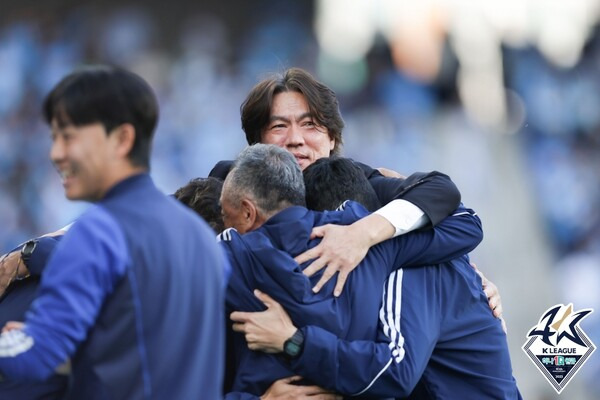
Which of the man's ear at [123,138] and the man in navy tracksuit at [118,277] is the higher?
the man's ear at [123,138]

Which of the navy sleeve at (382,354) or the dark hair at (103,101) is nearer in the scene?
the dark hair at (103,101)

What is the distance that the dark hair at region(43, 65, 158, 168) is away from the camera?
2.41 meters

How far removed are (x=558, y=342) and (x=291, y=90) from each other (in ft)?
5.15

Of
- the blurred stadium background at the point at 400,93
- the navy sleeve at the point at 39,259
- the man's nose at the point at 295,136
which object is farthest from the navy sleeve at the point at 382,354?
the blurred stadium background at the point at 400,93

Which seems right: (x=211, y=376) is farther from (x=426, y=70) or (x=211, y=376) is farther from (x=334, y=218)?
(x=426, y=70)

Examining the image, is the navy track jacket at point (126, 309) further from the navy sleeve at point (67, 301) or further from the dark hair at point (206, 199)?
the dark hair at point (206, 199)

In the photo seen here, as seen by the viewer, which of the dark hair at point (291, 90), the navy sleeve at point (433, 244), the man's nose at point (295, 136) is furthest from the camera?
the dark hair at point (291, 90)

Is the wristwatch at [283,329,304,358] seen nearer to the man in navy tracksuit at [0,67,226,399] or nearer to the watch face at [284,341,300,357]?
the watch face at [284,341,300,357]

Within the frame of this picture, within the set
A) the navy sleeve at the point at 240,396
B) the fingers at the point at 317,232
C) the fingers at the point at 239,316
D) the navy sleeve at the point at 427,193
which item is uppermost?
the navy sleeve at the point at 427,193

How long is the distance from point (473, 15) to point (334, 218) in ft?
23.0

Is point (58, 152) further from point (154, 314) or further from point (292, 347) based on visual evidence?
point (292, 347)

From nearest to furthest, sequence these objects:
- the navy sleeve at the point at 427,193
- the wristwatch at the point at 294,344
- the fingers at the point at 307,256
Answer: the wristwatch at the point at 294,344 < the fingers at the point at 307,256 < the navy sleeve at the point at 427,193

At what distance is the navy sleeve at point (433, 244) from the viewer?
11.1ft

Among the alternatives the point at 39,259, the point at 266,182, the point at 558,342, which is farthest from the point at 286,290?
the point at 558,342
